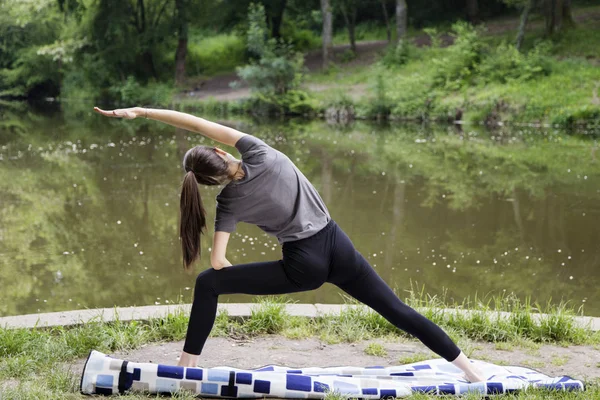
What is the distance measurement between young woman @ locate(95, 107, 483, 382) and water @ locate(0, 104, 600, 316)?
11.0 ft

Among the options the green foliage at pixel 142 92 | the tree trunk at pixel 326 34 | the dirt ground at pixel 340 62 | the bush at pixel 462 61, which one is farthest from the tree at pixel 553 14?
the green foliage at pixel 142 92

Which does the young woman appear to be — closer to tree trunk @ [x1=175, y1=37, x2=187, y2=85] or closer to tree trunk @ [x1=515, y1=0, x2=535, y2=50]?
tree trunk @ [x1=515, y1=0, x2=535, y2=50]

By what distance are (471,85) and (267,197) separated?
2560 cm

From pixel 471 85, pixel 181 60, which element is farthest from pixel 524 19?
pixel 181 60

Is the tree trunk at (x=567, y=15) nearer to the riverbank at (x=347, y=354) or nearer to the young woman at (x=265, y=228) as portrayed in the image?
the riverbank at (x=347, y=354)

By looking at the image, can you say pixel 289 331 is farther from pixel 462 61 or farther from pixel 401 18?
pixel 401 18

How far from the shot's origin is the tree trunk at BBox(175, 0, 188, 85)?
131ft

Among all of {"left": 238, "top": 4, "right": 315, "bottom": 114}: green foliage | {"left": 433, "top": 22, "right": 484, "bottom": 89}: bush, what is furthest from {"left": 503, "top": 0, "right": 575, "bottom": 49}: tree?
{"left": 238, "top": 4, "right": 315, "bottom": 114}: green foliage

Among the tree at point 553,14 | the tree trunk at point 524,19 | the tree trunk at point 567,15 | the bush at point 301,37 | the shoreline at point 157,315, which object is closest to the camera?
the shoreline at point 157,315

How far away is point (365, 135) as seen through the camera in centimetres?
2406

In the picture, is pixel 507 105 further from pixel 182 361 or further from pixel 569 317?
pixel 182 361

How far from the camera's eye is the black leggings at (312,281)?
14.4 feet

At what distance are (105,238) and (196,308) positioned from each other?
22.4 feet

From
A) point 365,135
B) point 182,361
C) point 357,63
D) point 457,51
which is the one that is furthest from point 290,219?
point 357,63
